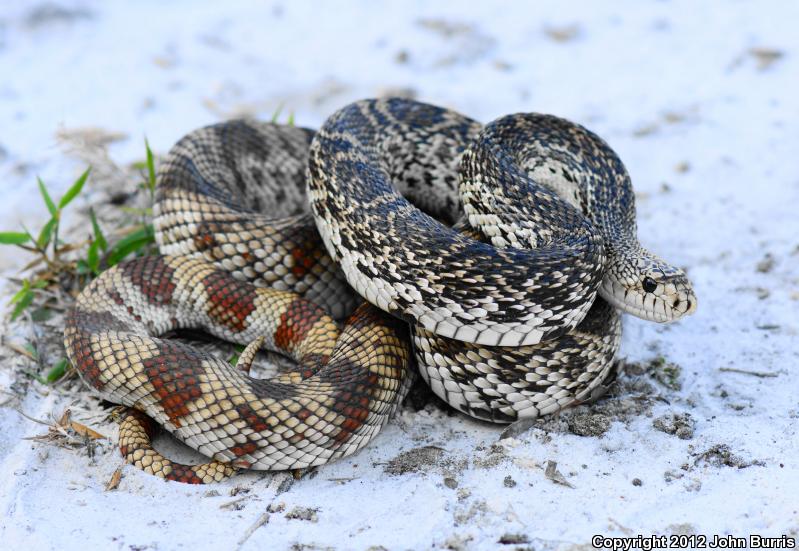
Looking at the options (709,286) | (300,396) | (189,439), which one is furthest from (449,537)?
(709,286)

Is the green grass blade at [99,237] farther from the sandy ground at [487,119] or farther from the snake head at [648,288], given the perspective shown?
the snake head at [648,288]

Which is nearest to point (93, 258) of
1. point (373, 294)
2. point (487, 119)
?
point (373, 294)

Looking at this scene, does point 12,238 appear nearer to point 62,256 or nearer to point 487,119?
point 62,256

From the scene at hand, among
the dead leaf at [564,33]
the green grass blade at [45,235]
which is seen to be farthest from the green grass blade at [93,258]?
the dead leaf at [564,33]

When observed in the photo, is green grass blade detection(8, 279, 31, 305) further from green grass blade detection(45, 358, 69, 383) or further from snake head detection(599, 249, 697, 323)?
snake head detection(599, 249, 697, 323)

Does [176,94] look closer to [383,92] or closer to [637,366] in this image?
[383,92]

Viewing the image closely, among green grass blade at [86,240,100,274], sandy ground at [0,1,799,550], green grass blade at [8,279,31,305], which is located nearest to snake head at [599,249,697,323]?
sandy ground at [0,1,799,550]
